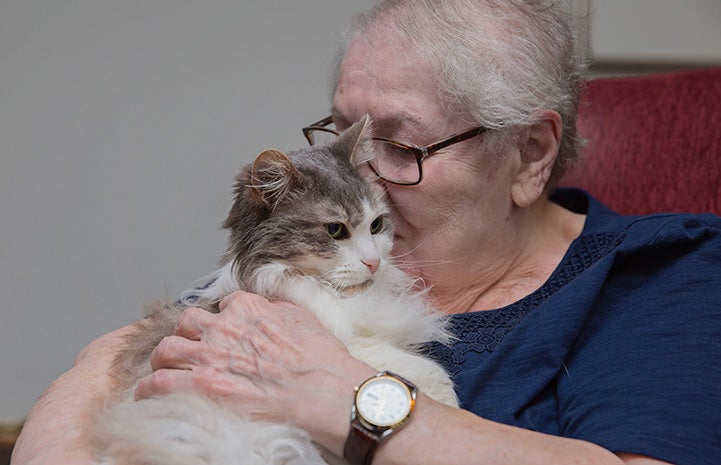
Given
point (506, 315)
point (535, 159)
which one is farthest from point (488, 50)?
point (506, 315)

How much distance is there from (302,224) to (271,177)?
0.10m

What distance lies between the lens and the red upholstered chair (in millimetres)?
1797

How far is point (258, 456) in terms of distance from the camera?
1.08m

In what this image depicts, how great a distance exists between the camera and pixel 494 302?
1591mm

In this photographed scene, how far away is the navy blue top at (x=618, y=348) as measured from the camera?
3.62 feet

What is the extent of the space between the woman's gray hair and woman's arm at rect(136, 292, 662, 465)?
591 millimetres

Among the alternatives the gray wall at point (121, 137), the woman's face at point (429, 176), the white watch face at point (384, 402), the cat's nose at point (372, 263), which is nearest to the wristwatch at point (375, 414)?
the white watch face at point (384, 402)

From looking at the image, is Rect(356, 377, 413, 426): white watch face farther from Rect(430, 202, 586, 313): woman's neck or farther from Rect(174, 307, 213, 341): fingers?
Rect(430, 202, 586, 313): woman's neck

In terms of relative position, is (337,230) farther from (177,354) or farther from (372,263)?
(177,354)

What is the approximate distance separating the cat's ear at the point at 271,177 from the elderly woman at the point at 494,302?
19 centimetres

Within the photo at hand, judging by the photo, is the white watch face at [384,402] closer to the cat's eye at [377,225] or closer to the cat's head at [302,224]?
the cat's head at [302,224]

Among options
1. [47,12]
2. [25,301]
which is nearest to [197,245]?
[25,301]

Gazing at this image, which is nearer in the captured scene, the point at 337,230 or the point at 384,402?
the point at 384,402

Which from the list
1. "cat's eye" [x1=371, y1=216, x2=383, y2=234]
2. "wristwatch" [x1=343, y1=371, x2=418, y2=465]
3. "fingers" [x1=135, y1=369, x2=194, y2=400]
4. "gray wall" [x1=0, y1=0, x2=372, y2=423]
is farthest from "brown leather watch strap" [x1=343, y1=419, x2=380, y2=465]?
"gray wall" [x1=0, y1=0, x2=372, y2=423]
